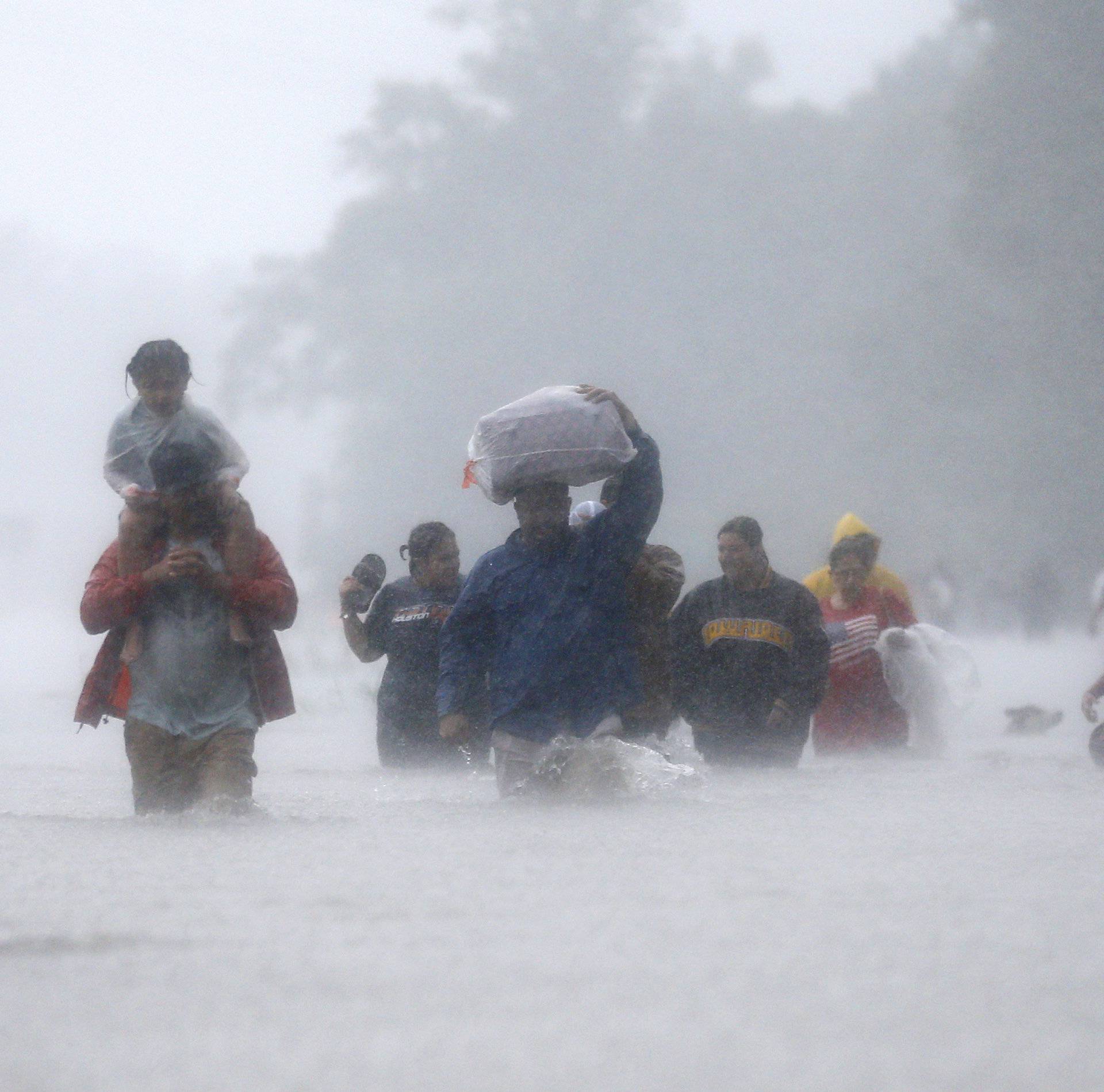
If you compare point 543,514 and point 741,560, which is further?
point 741,560

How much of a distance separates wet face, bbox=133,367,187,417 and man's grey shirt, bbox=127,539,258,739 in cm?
50

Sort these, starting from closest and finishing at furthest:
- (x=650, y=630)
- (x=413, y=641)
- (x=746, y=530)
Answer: (x=650, y=630)
(x=746, y=530)
(x=413, y=641)

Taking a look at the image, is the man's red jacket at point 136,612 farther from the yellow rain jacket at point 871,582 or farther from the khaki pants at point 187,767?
the yellow rain jacket at point 871,582

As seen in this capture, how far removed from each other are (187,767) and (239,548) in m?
0.79

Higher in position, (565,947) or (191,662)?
(191,662)

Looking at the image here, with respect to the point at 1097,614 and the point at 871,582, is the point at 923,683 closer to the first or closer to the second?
the point at 871,582

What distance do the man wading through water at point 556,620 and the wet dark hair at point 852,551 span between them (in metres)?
4.34

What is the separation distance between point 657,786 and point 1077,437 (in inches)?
1419

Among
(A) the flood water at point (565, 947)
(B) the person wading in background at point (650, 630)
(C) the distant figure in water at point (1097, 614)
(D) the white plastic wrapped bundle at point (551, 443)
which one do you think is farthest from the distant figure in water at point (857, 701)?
(D) the white plastic wrapped bundle at point (551, 443)

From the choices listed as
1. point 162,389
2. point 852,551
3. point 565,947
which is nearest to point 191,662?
point 162,389

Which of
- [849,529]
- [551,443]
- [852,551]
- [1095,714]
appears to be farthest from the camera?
[849,529]

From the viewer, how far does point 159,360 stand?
7074 millimetres

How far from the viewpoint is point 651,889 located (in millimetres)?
5387

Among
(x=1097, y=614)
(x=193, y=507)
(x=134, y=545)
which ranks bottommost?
(x=1097, y=614)
